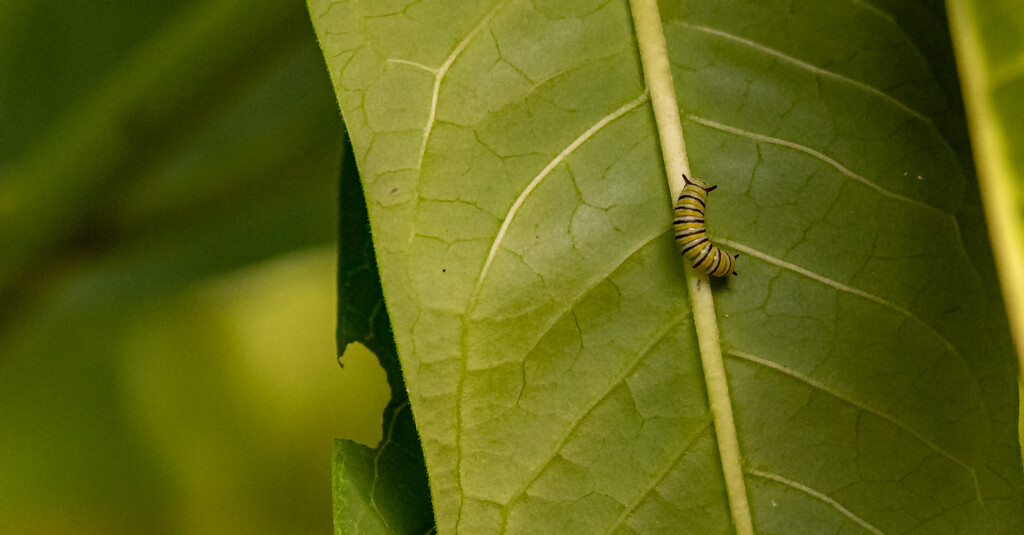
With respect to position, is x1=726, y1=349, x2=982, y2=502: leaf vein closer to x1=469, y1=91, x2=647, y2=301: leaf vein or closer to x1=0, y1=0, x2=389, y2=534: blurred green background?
x1=469, y1=91, x2=647, y2=301: leaf vein

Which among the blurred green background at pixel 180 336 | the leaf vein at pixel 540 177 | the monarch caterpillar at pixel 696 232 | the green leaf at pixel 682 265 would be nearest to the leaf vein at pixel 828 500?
the green leaf at pixel 682 265

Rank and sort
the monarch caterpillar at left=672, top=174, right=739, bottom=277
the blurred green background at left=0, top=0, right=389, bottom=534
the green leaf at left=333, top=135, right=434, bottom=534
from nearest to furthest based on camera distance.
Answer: the monarch caterpillar at left=672, top=174, right=739, bottom=277 → the green leaf at left=333, top=135, right=434, bottom=534 → the blurred green background at left=0, top=0, right=389, bottom=534

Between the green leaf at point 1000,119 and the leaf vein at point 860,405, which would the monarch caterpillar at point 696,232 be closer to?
the leaf vein at point 860,405

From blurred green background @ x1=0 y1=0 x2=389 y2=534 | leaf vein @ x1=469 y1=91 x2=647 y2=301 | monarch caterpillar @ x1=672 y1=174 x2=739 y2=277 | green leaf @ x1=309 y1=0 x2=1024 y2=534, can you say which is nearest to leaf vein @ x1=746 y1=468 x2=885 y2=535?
green leaf @ x1=309 y1=0 x2=1024 y2=534

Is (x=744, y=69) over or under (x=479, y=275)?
over

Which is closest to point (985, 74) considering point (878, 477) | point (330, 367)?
point (878, 477)

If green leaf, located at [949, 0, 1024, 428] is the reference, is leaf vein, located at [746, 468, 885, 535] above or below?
below

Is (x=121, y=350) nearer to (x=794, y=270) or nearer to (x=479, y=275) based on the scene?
(x=479, y=275)
